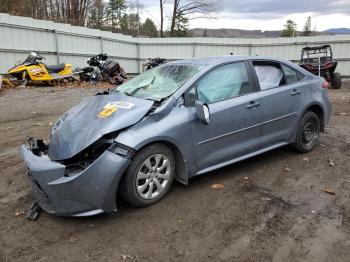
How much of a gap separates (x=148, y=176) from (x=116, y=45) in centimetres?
1722

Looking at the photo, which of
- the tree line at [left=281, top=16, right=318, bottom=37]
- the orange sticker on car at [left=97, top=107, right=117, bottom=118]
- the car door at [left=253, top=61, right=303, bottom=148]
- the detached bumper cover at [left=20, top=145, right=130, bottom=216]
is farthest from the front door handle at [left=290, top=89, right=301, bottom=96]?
the tree line at [left=281, top=16, right=318, bottom=37]

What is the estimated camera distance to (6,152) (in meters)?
5.59

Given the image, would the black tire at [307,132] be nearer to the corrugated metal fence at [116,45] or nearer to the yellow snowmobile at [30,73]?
the yellow snowmobile at [30,73]

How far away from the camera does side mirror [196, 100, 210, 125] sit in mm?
3842

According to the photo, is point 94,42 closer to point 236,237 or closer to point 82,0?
point 82,0

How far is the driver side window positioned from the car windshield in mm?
203

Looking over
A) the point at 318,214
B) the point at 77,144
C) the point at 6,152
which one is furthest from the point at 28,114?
the point at 318,214

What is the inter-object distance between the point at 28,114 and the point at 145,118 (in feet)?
20.4

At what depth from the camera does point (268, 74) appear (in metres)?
4.97

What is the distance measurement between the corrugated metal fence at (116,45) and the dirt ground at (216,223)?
1088 centimetres

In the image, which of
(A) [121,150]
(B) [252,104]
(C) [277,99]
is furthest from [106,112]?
(C) [277,99]

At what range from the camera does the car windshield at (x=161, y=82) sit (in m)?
4.13

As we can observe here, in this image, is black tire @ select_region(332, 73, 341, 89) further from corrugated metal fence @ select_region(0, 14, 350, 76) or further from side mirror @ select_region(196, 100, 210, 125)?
side mirror @ select_region(196, 100, 210, 125)

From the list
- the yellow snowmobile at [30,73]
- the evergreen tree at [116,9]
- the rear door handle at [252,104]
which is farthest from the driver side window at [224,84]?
the evergreen tree at [116,9]
